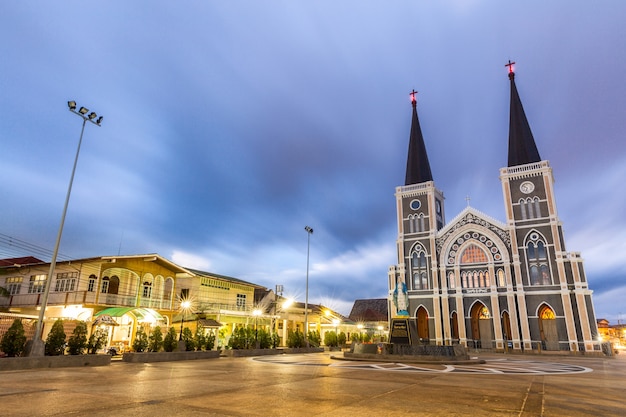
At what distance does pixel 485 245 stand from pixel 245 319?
31872 mm

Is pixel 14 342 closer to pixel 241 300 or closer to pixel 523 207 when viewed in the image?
pixel 241 300

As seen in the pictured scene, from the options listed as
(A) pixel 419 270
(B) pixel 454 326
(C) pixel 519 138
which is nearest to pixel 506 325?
(B) pixel 454 326

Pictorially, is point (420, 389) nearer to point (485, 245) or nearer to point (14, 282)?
point (14, 282)

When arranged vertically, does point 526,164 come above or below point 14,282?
above

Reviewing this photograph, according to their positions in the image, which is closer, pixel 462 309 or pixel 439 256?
pixel 462 309

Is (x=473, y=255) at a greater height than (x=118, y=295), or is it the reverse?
(x=473, y=255)

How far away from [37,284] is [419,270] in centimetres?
4353

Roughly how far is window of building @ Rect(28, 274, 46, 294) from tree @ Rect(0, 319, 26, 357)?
16.7 m

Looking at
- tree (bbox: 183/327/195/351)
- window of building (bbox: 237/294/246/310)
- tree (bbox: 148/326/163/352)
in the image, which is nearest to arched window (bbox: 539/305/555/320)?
window of building (bbox: 237/294/246/310)

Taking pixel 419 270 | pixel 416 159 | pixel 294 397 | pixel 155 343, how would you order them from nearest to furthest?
pixel 294 397
pixel 155 343
pixel 419 270
pixel 416 159

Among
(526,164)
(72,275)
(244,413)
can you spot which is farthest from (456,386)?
(526,164)

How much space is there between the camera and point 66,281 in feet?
97.9

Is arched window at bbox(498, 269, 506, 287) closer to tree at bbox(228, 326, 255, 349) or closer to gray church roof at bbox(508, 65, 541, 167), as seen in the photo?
gray church roof at bbox(508, 65, 541, 167)

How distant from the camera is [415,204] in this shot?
5747cm
